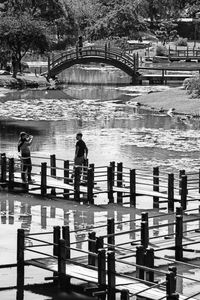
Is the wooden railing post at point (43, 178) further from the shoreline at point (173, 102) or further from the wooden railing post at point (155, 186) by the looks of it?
the shoreline at point (173, 102)

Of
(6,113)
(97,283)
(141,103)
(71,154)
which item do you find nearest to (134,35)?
(141,103)

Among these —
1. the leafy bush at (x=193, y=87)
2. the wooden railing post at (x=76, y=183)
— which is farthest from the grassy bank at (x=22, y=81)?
the wooden railing post at (x=76, y=183)

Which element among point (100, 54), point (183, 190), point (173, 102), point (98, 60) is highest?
point (100, 54)

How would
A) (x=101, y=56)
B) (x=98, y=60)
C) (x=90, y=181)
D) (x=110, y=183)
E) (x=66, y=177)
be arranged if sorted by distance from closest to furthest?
(x=90, y=181) → (x=110, y=183) → (x=66, y=177) → (x=98, y=60) → (x=101, y=56)

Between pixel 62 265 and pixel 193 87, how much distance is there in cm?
5629

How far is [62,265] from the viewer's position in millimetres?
22359

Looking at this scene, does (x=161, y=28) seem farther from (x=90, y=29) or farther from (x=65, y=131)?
(x=65, y=131)

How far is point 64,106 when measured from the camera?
75.2 meters

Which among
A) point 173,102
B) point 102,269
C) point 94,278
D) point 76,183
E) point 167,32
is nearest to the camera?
point 102,269

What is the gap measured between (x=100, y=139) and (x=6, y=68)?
47.9m

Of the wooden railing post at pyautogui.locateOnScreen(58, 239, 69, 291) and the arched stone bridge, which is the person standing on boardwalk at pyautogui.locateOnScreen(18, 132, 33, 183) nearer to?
the wooden railing post at pyautogui.locateOnScreen(58, 239, 69, 291)

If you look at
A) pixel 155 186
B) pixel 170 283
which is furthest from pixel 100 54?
pixel 170 283

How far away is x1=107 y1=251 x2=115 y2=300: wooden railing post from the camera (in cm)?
2091

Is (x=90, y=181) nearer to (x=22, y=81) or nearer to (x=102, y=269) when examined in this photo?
(x=102, y=269)
